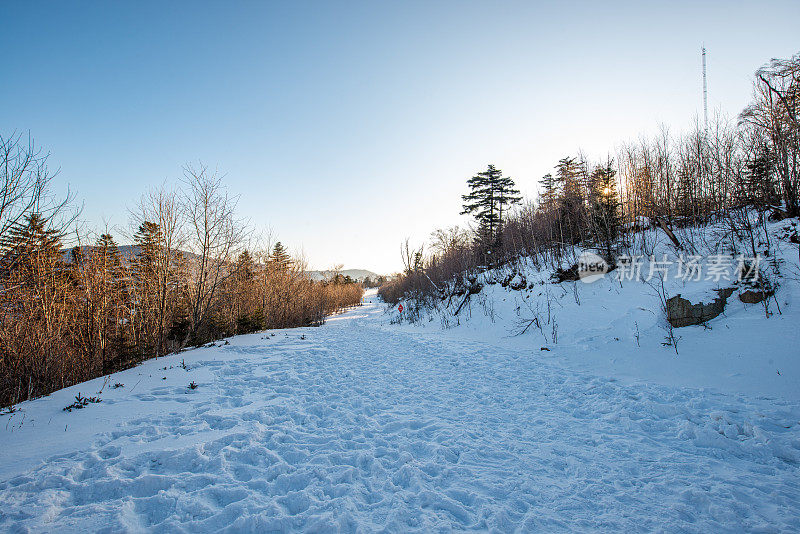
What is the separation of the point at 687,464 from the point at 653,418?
110 cm

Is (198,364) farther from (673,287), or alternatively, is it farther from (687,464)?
(673,287)

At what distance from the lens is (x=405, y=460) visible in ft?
9.52

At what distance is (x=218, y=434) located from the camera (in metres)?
3.41

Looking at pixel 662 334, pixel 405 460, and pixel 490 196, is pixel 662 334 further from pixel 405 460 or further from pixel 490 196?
pixel 490 196

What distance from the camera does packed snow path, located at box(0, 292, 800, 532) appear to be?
211 cm

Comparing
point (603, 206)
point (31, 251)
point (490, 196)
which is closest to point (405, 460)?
point (31, 251)

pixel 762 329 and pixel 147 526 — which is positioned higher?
pixel 762 329

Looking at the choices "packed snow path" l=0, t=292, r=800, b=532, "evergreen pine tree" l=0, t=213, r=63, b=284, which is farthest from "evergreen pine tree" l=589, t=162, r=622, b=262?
"evergreen pine tree" l=0, t=213, r=63, b=284

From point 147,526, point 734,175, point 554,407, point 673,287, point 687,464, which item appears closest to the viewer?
point 147,526

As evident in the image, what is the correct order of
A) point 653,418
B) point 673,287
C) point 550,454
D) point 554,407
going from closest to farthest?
point 550,454 < point 653,418 < point 554,407 < point 673,287

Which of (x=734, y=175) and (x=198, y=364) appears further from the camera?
(x=734, y=175)

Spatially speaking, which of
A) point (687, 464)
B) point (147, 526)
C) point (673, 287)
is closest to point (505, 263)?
point (673, 287)

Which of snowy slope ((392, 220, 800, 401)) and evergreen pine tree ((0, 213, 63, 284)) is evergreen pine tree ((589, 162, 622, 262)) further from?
evergreen pine tree ((0, 213, 63, 284))

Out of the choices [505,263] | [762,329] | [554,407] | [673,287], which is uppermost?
[505,263]
